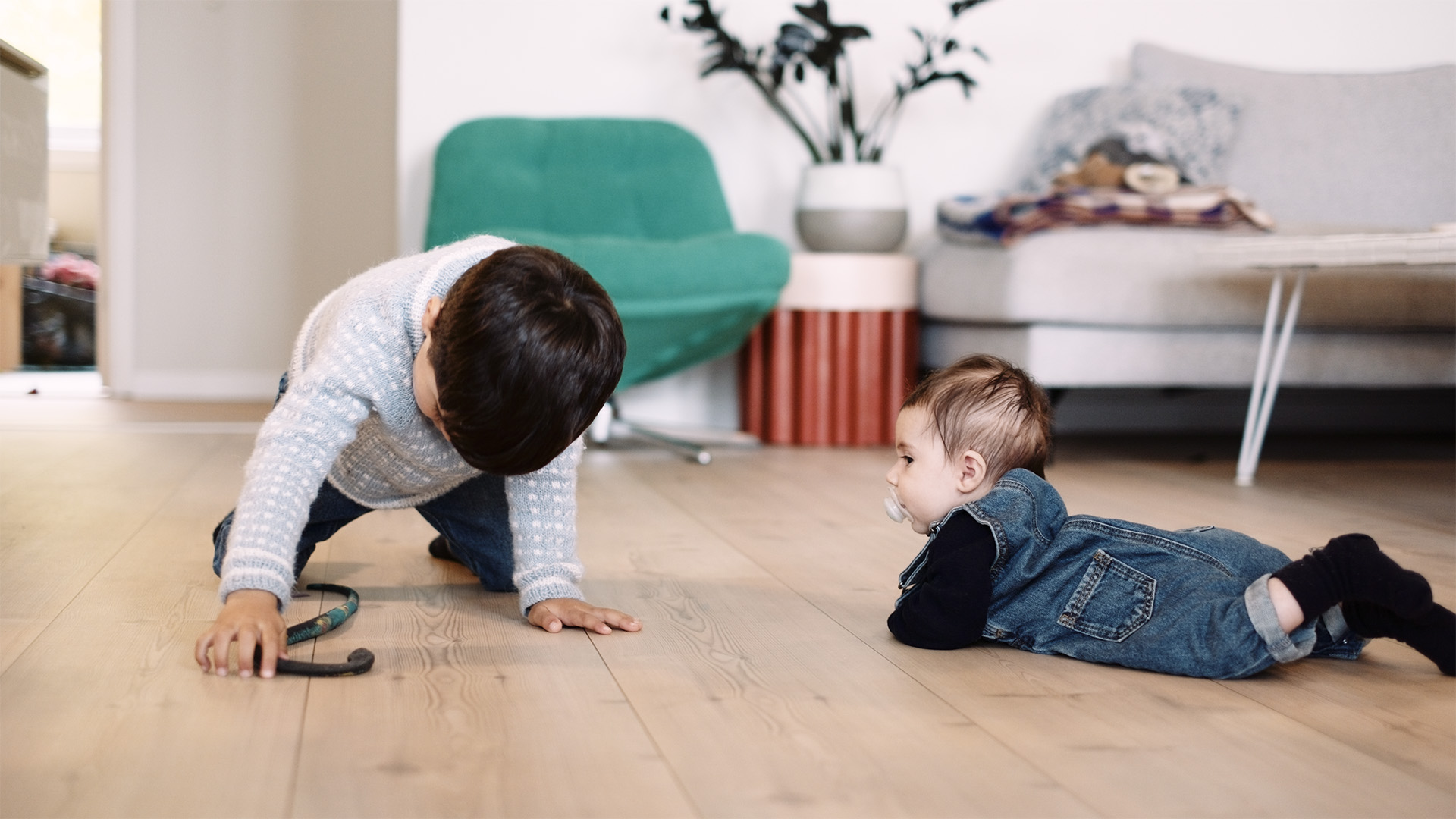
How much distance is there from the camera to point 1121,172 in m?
2.61

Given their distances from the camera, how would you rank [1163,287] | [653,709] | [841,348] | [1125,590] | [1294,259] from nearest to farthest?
[653,709] < [1125,590] < [1294,259] < [1163,287] < [841,348]

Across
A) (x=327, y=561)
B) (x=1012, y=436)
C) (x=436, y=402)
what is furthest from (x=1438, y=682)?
(x=327, y=561)

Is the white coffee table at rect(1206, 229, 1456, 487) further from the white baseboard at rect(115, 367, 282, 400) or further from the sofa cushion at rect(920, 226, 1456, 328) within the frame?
the white baseboard at rect(115, 367, 282, 400)

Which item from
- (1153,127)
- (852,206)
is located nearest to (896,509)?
(852,206)

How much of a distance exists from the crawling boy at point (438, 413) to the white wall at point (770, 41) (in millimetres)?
1805

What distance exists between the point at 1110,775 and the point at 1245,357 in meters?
1.87

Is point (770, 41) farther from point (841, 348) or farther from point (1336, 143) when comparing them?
point (1336, 143)

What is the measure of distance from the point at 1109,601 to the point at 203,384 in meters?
3.30

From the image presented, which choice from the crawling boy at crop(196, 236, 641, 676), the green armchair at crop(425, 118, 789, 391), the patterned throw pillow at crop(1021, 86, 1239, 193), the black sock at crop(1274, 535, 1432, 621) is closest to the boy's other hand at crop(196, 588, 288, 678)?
the crawling boy at crop(196, 236, 641, 676)

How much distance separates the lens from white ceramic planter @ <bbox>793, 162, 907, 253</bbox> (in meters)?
2.81

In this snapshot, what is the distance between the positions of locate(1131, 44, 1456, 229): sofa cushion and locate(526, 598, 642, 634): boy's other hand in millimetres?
2316

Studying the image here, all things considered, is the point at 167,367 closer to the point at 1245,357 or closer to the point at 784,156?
the point at 784,156

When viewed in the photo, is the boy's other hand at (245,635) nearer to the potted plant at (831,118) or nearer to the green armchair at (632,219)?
the green armchair at (632,219)

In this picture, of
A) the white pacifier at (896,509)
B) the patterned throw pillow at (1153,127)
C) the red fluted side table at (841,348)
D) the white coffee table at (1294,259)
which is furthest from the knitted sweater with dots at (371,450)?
the patterned throw pillow at (1153,127)
